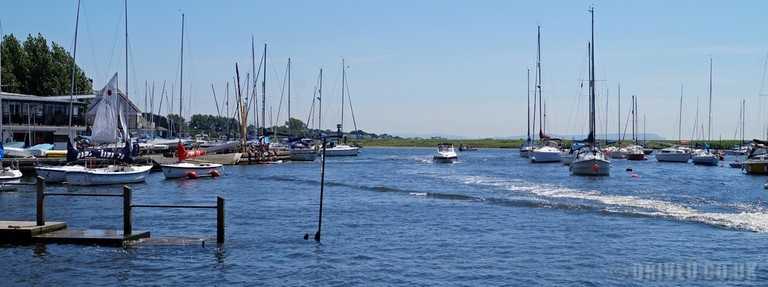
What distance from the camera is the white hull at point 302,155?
350ft

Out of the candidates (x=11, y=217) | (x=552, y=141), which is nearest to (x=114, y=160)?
(x=11, y=217)

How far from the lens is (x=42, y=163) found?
65000 millimetres

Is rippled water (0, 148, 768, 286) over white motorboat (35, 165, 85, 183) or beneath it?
beneath

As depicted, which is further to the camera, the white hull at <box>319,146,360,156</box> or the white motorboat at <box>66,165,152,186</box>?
the white hull at <box>319,146,360,156</box>

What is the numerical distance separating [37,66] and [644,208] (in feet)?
281

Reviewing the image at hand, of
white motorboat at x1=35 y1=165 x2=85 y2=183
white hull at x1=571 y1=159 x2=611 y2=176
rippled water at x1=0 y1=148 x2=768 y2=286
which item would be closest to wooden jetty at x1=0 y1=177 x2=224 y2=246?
rippled water at x1=0 y1=148 x2=768 y2=286

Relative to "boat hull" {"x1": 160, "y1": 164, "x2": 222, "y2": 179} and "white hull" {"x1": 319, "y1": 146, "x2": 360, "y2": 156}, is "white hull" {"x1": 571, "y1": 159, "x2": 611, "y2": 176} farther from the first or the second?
"white hull" {"x1": 319, "y1": 146, "x2": 360, "y2": 156}

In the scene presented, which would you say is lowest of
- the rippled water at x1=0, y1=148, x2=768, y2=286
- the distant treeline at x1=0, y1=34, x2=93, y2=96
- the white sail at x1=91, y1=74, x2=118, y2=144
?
the rippled water at x1=0, y1=148, x2=768, y2=286

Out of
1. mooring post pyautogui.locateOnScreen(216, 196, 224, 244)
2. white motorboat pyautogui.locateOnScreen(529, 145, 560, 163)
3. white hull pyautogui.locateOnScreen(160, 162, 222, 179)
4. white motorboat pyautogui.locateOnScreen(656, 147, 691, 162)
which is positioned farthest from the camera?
white motorboat pyautogui.locateOnScreen(656, 147, 691, 162)

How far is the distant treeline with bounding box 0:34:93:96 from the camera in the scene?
338 ft

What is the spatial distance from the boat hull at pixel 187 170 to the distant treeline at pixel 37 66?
1822 inches

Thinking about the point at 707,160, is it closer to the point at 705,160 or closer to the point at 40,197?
the point at 705,160

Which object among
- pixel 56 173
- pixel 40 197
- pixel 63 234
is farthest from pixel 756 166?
pixel 40 197

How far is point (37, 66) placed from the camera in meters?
105
